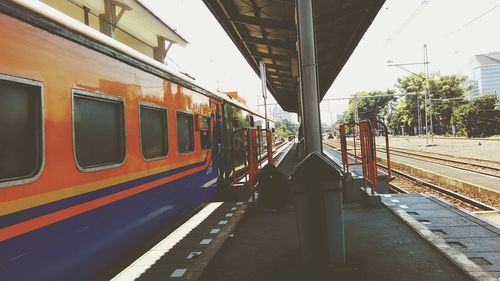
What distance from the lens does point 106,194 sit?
4.20 m

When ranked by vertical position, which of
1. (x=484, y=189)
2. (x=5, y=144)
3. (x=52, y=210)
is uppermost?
(x=5, y=144)

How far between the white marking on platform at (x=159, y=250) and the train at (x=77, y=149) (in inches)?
6.7

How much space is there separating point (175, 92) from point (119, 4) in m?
8.05

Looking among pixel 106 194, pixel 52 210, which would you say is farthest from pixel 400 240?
pixel 52 210

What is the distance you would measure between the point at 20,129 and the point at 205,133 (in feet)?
17.3

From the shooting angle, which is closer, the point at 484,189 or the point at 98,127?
the point at 98,127

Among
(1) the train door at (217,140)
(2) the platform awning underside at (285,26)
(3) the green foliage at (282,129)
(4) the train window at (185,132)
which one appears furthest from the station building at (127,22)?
(3) the green foliage at (282,129)

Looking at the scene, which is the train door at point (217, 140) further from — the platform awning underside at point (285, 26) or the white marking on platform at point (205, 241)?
the white marking on platform at point (205, 241)

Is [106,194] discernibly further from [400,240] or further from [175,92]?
[400,240]

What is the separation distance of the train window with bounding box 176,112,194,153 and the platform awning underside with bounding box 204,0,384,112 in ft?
10.8

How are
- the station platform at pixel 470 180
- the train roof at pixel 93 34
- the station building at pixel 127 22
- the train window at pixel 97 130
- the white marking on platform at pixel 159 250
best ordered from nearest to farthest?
1. the train roof at pixel 93 34
2. the train window at pixel 97 130
3. the white marking on platform at pixel 159 250
4. the station platform at pixel 470 180
5. the station building at pixel 127 22

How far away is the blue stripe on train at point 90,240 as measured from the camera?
2988 millimetres

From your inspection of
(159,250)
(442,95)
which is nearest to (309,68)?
(159,250)

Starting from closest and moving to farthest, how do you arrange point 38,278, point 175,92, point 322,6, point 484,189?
point 38,278 < point 175,92 < point 484,189 < point 322,6
